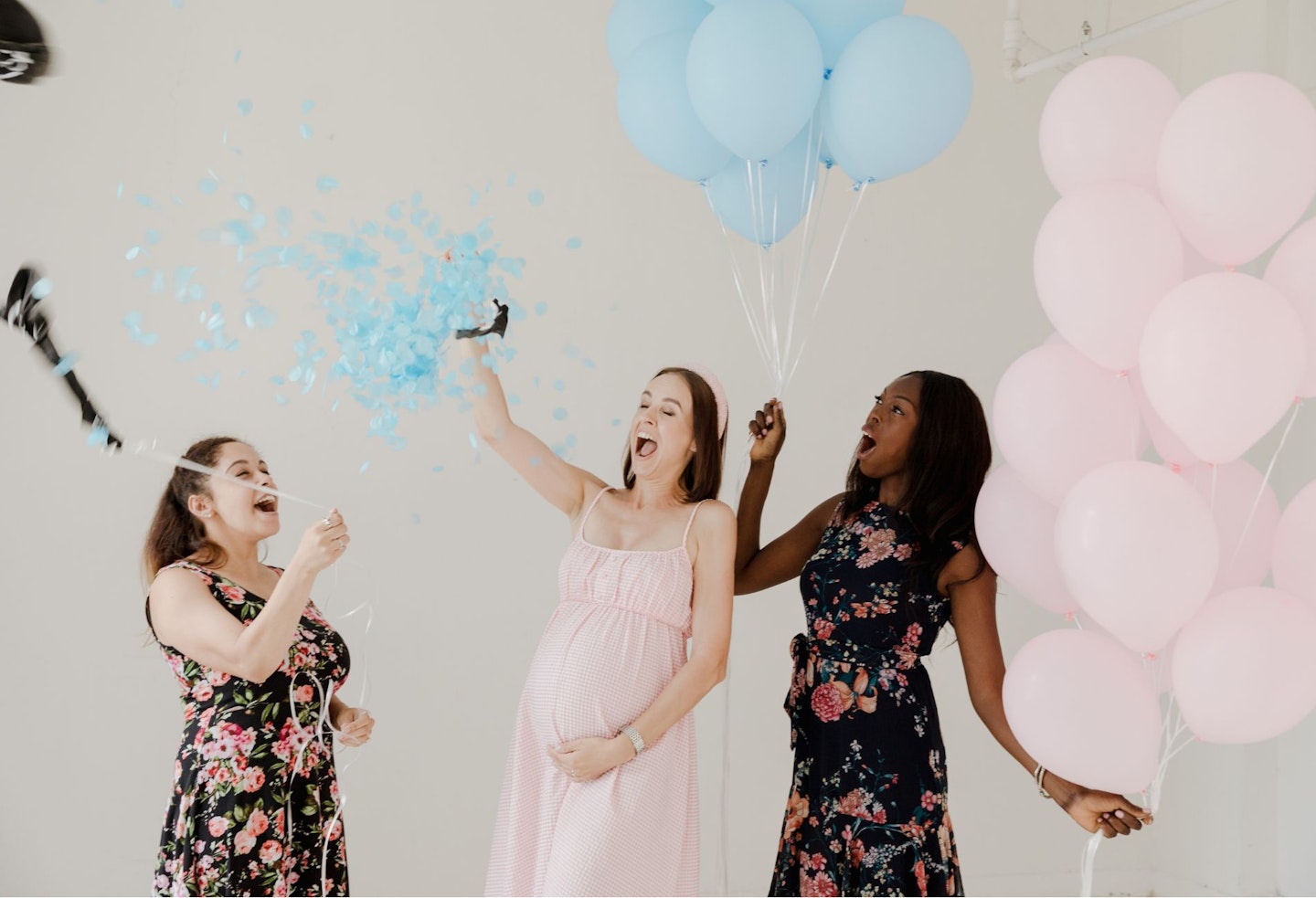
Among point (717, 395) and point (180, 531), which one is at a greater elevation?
point (717, 395)

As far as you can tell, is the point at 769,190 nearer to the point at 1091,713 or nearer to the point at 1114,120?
the point at 1114,120

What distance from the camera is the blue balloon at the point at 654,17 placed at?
7.82ft

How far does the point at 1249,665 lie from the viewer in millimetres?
1783

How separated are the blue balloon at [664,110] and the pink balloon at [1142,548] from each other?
99cm

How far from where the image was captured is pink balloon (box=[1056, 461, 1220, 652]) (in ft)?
5.82

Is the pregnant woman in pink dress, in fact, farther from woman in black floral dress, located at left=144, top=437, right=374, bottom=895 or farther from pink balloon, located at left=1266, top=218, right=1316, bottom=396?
pink balloon, located at left=1266, top=218, right=1316, bottom=396

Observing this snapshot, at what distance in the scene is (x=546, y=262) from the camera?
340 cm

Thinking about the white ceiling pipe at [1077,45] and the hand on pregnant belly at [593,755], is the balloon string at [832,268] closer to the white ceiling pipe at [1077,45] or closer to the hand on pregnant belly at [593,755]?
the white ceiling pipe at [1077,45]

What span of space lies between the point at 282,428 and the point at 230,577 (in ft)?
3.48

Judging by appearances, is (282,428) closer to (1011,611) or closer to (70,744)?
(70,744)

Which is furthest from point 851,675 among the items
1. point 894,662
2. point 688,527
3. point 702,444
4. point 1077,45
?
point 1077,45

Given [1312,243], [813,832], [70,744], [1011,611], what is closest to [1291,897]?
[1011,611]

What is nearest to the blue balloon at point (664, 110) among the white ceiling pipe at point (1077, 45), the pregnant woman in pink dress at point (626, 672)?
the pregnant woman in pink dress at point (626, 672)

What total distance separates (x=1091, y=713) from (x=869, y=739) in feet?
1.48
